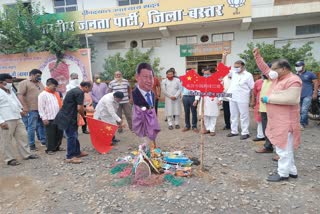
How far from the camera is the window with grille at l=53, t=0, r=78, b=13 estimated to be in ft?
45.1

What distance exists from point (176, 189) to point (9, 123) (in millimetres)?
3254

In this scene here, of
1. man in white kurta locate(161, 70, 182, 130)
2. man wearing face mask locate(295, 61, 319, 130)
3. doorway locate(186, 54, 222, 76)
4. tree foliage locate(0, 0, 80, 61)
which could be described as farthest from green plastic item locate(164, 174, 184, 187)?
tree foliage locate(0, 0, 80, 61)

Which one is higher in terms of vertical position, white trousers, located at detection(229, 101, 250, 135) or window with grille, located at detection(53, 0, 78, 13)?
window with grille, located at detection(53, 0, 78, 13)

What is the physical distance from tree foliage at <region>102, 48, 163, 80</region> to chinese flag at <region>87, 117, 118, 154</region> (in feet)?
22.8

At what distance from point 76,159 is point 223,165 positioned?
8.57ft

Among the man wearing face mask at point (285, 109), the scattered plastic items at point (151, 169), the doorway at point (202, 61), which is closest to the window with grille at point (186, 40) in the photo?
the doorway at point (202, 61)

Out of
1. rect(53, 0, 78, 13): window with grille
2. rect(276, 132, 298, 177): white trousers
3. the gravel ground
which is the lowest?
the gravel ground

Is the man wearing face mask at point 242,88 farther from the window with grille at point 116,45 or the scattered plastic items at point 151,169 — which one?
the window with grille at point 116,45

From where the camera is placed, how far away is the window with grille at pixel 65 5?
13.7m

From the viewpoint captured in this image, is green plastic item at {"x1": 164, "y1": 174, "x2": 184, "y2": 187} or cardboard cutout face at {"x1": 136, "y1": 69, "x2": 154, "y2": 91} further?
cardboard cutout face at {"x1": 136, "y1": 69, "x2": 154, "y2": 91}

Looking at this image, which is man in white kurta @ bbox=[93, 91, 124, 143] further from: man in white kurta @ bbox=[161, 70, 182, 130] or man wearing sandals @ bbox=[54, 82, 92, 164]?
man in white kurta @ bbox=[161, 70, 182, 130]

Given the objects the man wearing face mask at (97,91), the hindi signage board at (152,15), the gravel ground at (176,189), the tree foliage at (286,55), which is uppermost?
the hindi signage board at (152,15)

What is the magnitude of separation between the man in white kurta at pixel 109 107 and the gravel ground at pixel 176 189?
0.77 meters

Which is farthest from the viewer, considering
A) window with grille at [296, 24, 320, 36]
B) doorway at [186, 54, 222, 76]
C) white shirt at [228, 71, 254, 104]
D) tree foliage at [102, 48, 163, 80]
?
doorway at [186, 54, 222, 76]
